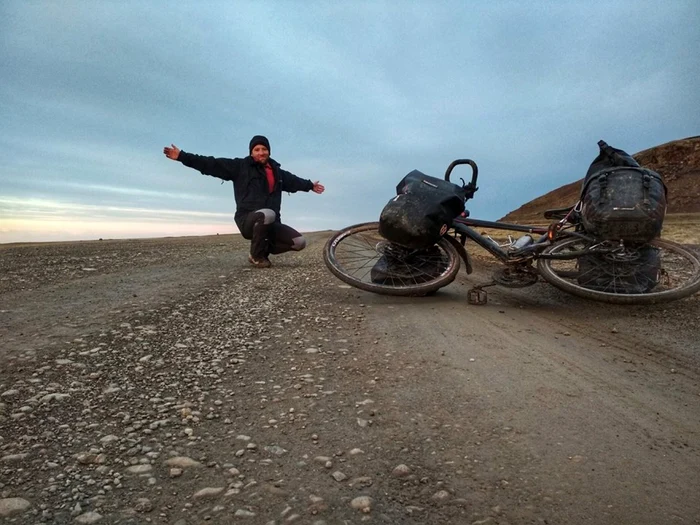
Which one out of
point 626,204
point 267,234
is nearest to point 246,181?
point 267,234

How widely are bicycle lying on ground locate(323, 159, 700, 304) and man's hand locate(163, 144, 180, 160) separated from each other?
122 inches

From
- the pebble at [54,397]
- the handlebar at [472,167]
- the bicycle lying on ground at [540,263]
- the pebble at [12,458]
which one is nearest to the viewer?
the pebble at [12,458]

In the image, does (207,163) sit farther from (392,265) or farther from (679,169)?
(679,169)

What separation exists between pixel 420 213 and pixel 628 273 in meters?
2.12

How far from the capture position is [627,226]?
174 inches

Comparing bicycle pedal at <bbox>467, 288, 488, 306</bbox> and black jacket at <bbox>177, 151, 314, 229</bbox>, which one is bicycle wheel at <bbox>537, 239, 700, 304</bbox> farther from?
black jacket at <bbox>177, 151, 314, 229</bbox>

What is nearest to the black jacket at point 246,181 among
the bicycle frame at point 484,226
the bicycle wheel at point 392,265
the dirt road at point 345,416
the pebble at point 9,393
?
the bicycle wheel at point 392,265

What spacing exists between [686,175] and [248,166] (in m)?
24.3

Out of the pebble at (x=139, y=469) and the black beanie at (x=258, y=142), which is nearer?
the pebble at (x=139, y=469)

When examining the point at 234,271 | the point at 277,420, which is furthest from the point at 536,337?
the point at 234,271

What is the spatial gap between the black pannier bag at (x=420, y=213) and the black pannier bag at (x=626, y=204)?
1275 millimetres

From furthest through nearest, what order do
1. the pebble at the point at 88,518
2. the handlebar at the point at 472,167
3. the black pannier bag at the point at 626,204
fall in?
the handlebar at the point at 472,167 < the black pannier bag at the point at 626,204 < the pebble at the point at 88,518

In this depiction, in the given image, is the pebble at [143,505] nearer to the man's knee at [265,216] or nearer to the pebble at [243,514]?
the pebble at [243,514]

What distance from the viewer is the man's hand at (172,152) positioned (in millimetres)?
7047
